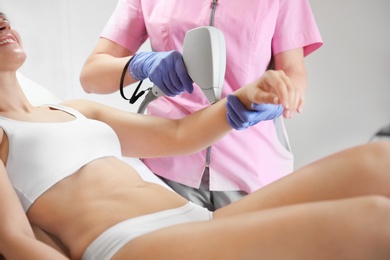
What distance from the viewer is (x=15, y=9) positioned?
2.46m

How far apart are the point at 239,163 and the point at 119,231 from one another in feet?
2.31

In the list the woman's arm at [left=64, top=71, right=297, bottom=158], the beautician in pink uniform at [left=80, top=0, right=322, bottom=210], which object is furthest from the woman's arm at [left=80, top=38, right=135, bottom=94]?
the woman's arm at [left=64, top=71, right=297, bottom=158]

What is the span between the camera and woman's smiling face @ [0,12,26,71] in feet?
4.95

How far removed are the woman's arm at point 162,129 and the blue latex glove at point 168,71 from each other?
9 cm

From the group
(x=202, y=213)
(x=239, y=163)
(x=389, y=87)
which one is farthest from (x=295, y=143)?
(x=202, y=213)

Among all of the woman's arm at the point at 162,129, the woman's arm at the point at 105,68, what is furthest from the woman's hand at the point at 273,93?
the woman's arm at the point at 105,68

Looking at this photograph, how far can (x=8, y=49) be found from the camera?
1510 mm

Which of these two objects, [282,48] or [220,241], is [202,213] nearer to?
[220,241]

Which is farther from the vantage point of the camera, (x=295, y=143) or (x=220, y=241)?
(x=295, y=143)

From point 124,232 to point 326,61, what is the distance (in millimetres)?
1799

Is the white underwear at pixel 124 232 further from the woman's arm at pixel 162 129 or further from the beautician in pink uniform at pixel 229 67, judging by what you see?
the beautician in pink uniform at pixel 229 67

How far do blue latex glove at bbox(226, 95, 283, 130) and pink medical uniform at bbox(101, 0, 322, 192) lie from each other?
1.05 ft

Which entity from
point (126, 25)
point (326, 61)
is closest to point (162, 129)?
point (126, 25)

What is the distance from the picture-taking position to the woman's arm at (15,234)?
1183 mm
